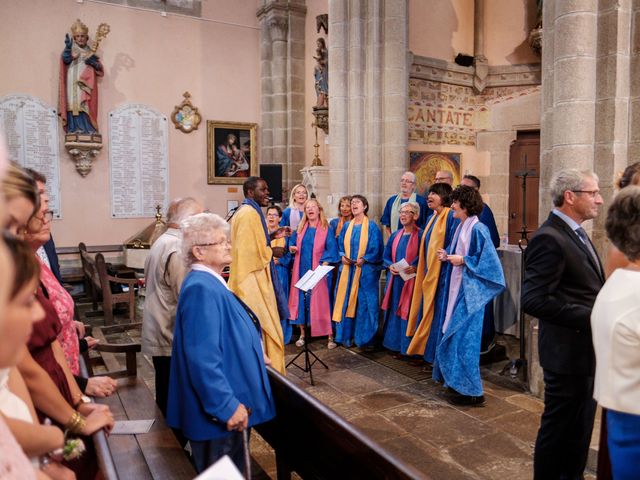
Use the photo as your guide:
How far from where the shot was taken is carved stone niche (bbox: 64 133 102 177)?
9.27m

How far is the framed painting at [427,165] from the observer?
7352 mm

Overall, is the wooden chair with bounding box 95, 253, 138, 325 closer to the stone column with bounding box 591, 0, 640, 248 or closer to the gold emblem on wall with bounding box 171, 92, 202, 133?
the gold emblem on wall with bounding box 171, 92, 202, 133

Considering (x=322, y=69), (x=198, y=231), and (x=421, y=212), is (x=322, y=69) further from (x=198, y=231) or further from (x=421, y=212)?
(x=198, y=231)

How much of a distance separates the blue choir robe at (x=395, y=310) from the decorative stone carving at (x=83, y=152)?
6.20 meters

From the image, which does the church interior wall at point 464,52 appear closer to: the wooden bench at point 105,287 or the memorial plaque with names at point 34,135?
the wooden bench at point 105,287

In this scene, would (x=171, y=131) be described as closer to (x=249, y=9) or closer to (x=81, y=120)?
(x=81, y=120)

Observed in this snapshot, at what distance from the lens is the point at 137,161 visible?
32.9ft

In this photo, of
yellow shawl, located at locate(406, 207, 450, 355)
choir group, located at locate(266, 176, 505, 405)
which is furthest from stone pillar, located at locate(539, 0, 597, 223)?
yellow shawl, located at locate(406, 207, 450, 355)

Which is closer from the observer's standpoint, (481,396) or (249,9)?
(481,396)

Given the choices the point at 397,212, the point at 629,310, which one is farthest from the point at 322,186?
the point at 629,310

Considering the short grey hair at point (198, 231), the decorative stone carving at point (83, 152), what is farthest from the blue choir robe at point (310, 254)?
the decorative stone carving at point (83, 152)

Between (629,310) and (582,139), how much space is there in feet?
8.45

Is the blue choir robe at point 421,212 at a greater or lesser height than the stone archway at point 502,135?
lesser

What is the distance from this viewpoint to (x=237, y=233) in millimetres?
4109
